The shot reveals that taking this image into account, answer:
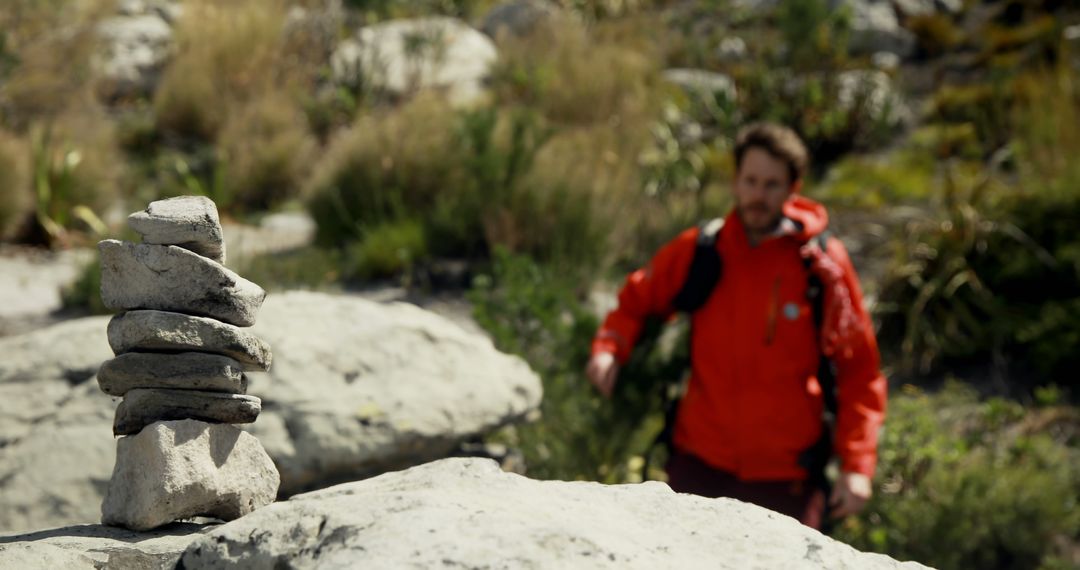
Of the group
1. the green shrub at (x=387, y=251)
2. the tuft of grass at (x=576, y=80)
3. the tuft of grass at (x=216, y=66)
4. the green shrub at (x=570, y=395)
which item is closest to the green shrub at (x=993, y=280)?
the green shrub at (x=570, y=395)

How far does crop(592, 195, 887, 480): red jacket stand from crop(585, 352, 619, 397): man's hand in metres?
0.33

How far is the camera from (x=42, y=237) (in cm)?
900

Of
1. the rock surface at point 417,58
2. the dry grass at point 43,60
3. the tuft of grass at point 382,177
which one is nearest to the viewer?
the tuft of grass at point 382,177

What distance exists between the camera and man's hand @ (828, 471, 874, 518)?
13.5 feet

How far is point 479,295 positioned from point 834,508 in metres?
1.79

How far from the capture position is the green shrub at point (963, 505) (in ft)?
15.9

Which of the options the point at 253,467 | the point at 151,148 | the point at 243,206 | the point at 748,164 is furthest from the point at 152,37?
the point at 253,467

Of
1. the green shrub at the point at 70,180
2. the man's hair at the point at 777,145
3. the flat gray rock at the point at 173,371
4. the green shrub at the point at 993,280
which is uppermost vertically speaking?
the flat gray rock at the point at 173,371

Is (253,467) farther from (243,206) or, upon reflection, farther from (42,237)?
(243,206)

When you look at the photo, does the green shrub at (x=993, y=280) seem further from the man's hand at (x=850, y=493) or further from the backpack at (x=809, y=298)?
the man's hand at (x=850, y=493)

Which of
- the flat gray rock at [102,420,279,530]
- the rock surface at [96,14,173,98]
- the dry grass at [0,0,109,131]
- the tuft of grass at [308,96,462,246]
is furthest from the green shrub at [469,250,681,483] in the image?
the rock surface at [96,14,173,98]

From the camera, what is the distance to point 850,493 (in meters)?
4.13

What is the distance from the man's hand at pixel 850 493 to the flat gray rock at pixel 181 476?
242cm

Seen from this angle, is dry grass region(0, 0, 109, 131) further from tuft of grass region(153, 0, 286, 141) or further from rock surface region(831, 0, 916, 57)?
rock surface region(831, 0, 916, 57)
